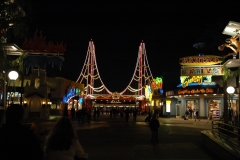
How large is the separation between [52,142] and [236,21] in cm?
991

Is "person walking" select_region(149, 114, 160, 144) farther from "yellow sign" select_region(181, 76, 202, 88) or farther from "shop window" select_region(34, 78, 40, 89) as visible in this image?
"shop window" select_region(34, 78, 40, 89)

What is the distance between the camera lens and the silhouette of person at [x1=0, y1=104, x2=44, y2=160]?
11.8 ft

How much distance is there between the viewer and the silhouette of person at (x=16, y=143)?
3602 millimetres

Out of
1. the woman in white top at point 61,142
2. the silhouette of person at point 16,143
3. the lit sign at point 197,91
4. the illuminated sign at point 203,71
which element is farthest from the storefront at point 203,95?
the silhouette of person at point 16,143

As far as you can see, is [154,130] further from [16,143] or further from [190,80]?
[190,80]

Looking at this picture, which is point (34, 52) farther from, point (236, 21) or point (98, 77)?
point (98, 77)

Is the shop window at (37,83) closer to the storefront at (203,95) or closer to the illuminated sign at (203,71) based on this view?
the storefront at (203,95)

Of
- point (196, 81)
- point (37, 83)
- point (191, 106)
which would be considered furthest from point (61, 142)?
point (191, 106)

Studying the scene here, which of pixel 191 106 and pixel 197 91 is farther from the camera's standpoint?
pixel 191 106

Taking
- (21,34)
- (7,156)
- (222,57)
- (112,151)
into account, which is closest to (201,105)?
(222,57)

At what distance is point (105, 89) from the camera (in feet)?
356

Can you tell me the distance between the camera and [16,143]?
11.9ft

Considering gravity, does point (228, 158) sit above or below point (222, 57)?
below

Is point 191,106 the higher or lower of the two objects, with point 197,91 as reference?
lower
